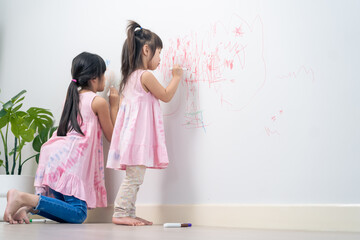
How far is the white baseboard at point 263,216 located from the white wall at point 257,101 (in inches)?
1.3

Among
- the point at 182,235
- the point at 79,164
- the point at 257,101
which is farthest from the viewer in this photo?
the point at 79,164

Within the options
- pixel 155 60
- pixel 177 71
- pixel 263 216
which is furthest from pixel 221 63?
pixel 263 216

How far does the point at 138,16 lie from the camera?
224 cm

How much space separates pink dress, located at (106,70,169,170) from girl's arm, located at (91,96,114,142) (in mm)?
184

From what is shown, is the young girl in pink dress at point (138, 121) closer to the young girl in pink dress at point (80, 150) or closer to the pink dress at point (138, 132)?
the pink dress at point (138, 132)

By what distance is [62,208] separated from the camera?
191 centimetres

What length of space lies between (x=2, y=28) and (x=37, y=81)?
2.23 feet

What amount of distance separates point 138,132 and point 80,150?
38cm

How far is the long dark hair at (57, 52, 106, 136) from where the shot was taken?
2.16 metres

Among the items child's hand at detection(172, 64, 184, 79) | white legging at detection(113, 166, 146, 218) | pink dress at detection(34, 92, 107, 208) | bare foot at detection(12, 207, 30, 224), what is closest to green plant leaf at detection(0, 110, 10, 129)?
pink dress at detection(34, 92, 107, 208)

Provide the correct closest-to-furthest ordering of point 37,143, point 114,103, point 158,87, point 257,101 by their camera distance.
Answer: point 257,101 → point 158,87 → point 114,103 → point 37,143

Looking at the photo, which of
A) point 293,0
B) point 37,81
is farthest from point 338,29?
point 37,81

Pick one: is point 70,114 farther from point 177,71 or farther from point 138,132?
point 177,71

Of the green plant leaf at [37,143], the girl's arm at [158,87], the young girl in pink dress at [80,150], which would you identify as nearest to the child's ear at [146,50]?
the girl's arm at [158,87]
